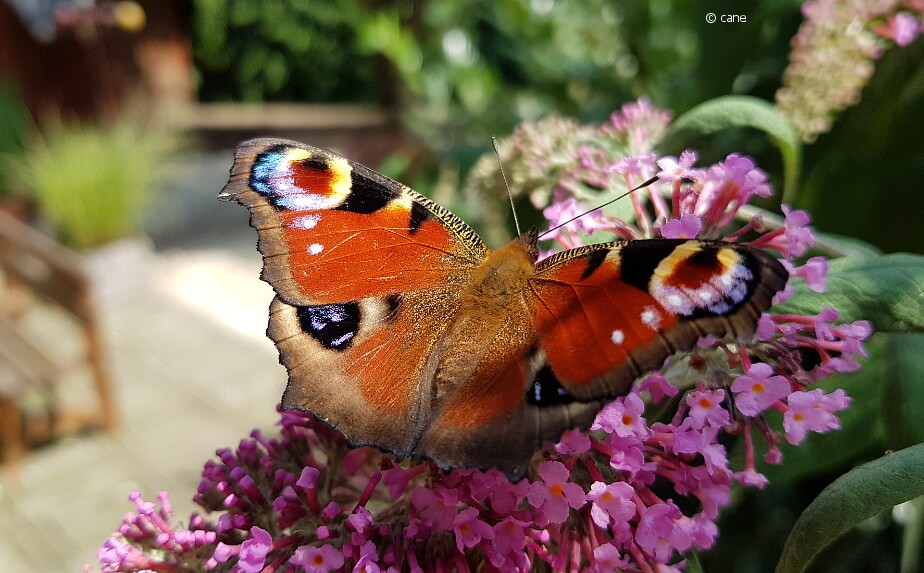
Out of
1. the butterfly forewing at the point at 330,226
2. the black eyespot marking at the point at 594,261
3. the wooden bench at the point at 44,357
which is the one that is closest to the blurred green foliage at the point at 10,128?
the wooden bench at the point at 44,357

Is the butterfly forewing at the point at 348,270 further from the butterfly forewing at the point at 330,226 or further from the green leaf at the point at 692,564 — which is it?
the green leaf at the point at 692,564

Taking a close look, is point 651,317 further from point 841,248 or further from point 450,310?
point 841,248

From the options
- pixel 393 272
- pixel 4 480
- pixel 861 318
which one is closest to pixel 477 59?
pixel 393 272

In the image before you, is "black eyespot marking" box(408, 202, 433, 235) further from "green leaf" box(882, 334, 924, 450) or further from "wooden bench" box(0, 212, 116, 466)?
"wooden bench" box(0, 212, 116, 466)

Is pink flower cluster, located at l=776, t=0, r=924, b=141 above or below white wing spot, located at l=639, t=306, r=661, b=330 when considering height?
above

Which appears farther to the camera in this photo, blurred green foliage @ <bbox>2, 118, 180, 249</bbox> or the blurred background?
blurred green foliage @ <bbox>2, 118, 180, 249</bbox>

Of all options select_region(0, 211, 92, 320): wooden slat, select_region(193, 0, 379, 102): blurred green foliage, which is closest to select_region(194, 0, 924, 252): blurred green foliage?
select_region(0, 211, 92, 320): wooden slat

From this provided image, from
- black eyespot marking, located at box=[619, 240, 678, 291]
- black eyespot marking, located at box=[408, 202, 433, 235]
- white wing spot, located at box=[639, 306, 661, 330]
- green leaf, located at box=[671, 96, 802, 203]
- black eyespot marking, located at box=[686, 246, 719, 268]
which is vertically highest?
black eyespot marking, located at box=[408, 202, 433, 235]
